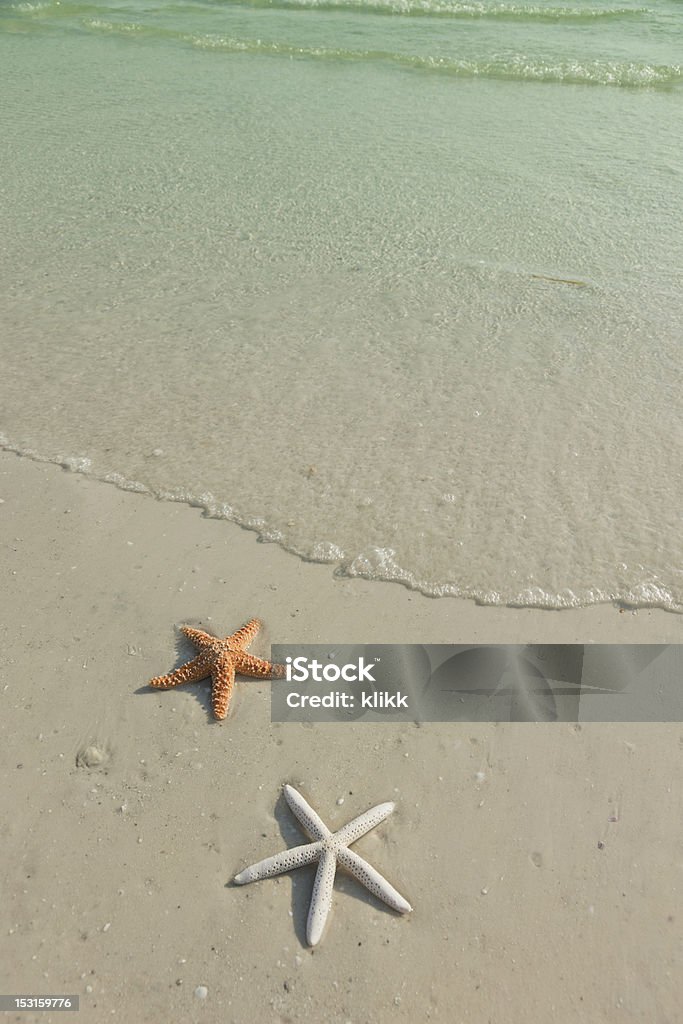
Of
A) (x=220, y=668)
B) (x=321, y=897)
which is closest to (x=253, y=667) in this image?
(x=220, y=668)

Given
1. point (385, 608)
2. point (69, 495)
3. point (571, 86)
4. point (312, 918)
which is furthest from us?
point (571, 86)

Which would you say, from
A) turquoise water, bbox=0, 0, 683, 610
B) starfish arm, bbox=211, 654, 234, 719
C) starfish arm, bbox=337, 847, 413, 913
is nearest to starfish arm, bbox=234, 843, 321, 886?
starfish arm, bbox=337, 847, 413, 913

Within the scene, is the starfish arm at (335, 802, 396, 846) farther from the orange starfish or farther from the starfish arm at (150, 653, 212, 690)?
the starfish arm at (150, 653, 212, 690)

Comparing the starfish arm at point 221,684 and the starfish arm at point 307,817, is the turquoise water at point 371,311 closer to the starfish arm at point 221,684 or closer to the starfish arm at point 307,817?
the starfish arm at point 221,684

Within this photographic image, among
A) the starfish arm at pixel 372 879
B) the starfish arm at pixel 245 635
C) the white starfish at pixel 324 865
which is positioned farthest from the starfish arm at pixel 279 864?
the starfish arm at pixel 245 635

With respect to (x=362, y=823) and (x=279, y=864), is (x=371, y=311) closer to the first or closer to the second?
(x=362, y=823)

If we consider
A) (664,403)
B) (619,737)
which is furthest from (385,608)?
(664,403)

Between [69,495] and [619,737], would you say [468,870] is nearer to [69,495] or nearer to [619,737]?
[619,737]
